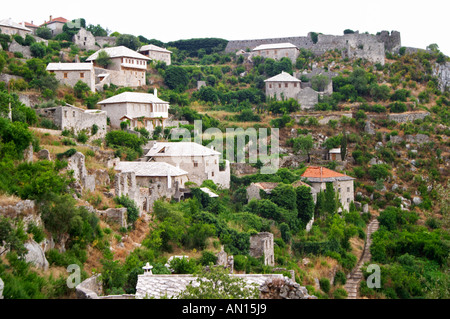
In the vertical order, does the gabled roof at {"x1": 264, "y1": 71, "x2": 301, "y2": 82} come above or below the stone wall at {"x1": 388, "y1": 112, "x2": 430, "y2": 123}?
above

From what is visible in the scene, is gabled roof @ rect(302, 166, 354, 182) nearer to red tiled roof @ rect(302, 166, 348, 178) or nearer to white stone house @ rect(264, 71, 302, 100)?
red tiled roof @ rect(302, 166, 348, 178)

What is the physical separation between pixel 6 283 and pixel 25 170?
7.54 metres

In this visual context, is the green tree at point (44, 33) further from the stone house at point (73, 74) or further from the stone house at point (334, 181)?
the stone house at point (334, 181)

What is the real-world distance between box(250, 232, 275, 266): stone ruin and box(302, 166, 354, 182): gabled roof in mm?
11716

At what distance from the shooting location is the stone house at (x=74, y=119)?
33.1 meters

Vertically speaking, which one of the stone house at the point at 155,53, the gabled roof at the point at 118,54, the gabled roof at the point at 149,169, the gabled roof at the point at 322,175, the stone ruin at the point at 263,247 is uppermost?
the stone house at the point at 155,53

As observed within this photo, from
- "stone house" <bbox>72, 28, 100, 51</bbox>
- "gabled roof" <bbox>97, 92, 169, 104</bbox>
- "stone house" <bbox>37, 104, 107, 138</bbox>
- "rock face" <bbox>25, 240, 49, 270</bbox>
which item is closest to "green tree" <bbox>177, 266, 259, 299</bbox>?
"rock face" <bbox>25, 240, 49, 270</bbox>

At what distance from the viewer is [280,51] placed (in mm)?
69500

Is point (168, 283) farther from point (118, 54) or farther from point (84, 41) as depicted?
point (84, 41)

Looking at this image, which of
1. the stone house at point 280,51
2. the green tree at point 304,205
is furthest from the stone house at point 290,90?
the green tree at point 304,205

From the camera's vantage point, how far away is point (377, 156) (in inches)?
1949

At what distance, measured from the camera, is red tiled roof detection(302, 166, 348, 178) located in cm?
4153

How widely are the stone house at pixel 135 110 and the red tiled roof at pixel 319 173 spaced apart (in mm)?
12218
